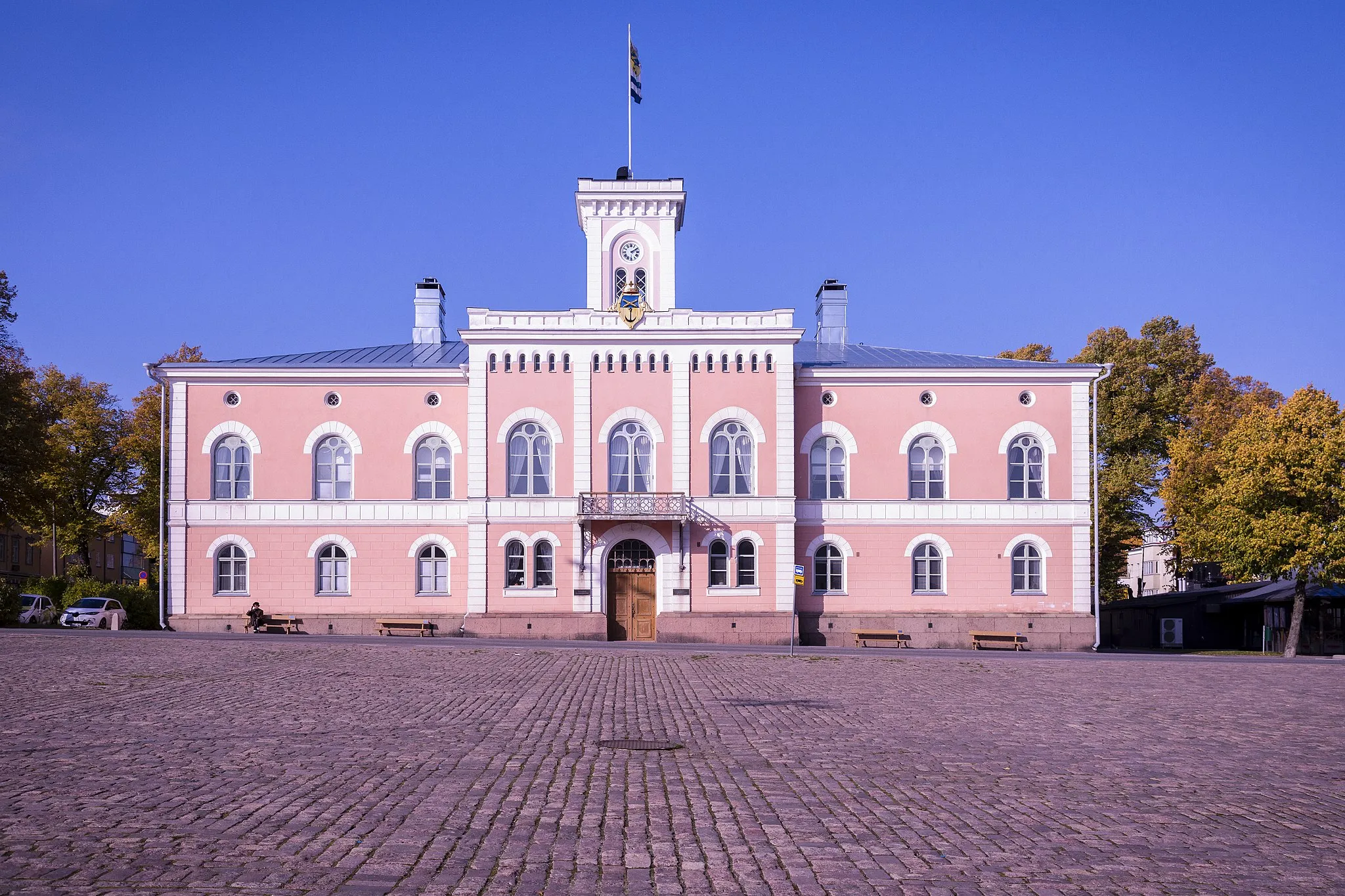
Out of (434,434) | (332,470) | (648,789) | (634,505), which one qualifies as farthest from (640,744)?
(332,470)

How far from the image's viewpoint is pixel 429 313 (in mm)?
44812

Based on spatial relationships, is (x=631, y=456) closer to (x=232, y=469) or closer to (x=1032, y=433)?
(x=232, y=469)

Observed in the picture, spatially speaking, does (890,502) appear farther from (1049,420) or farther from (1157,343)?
(1157,343)

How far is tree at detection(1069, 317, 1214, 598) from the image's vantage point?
4750 cm

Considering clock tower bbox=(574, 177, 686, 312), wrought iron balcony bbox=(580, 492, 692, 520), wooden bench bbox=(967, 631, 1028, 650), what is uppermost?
clock tower bbox=(574, 177, 686, 312)

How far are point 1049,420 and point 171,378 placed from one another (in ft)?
91.3

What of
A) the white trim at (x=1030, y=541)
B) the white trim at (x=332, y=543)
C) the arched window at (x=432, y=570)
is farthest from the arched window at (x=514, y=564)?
the white trim at (x=1030, y=541)

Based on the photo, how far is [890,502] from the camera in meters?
37.5

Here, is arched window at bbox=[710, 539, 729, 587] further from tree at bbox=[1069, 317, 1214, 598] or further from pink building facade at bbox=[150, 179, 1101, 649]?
tree at bbox=[1069, 317, 1214, 598]

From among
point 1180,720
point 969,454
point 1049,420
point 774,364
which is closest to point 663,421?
point 774,364

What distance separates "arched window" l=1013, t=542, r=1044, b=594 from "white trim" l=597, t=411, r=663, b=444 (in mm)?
11808

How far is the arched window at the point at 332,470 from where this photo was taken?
37625mm

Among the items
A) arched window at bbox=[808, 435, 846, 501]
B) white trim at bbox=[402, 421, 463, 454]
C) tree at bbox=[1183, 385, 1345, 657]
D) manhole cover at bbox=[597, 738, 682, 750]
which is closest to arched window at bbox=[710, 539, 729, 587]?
arched window at bbox=[808, 435, 846, 501]

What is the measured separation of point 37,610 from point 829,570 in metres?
28.7
